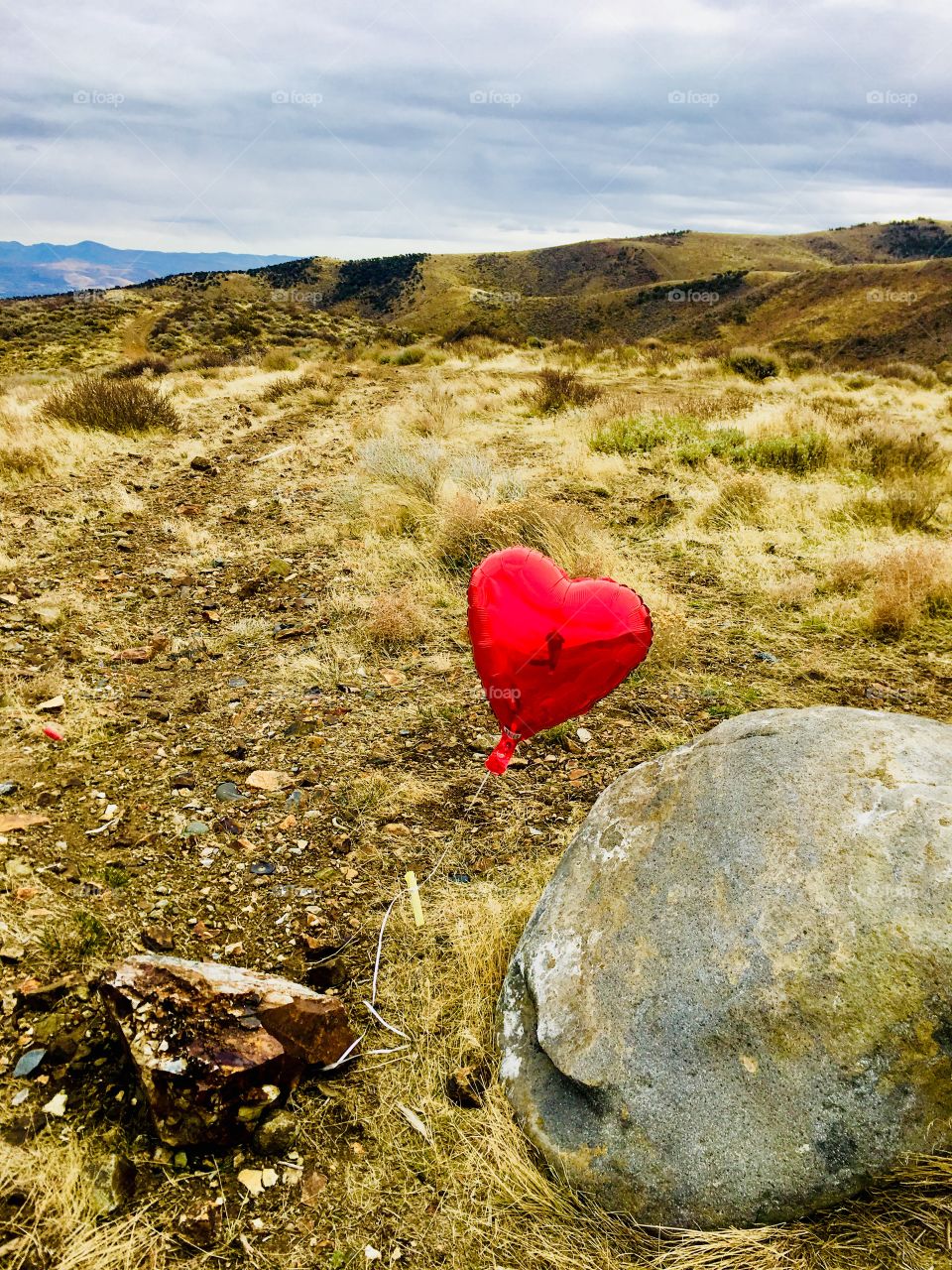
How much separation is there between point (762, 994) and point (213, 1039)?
155 cm

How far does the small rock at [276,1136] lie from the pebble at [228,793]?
1741 millimetres

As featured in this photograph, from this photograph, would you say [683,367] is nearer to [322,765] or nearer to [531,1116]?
[322,765]

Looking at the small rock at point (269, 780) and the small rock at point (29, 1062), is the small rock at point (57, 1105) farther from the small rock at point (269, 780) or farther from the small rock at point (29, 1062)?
the small rock at point (269, 780)

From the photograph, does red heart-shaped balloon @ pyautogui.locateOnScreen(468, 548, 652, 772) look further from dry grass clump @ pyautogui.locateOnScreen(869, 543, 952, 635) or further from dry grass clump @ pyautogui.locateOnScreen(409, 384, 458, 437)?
dry grass clump @ pyautogui.locateOnScreen(409, 384, 458, 437)

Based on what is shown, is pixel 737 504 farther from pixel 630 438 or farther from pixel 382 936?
pixel 382 936

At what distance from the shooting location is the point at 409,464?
8188mm

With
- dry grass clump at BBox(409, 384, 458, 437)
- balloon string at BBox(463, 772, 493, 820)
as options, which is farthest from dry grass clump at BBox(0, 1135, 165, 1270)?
dry grass clump at BBox(409, 384, 458, 437)

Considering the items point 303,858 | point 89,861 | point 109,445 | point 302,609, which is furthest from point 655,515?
point 109,445

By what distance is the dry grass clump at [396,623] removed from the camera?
17.0 feet

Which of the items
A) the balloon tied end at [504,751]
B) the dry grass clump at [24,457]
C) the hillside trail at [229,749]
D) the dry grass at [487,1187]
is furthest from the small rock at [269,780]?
the dry grass clump at [24,457]

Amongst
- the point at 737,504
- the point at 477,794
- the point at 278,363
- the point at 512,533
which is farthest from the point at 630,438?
the point at 278,363

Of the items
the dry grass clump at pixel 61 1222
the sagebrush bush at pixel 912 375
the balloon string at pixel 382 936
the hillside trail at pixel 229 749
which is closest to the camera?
the dry grass clump at pixel 61 1222

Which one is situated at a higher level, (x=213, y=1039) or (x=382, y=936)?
(x=213, y=1039)

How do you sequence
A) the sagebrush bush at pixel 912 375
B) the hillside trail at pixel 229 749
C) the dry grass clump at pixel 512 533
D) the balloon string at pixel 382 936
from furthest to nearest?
the sagebrush bush at pixel 912 375, the dry grass clump at pixel 512 533, the hillside trail at pixel 229 749, the balloon string at pixel 382 936
